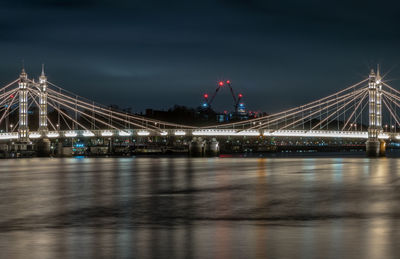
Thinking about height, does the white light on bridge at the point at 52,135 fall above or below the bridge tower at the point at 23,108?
below

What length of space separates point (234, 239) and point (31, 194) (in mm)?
14630

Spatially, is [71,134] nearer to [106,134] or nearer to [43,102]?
Result: [106,134]

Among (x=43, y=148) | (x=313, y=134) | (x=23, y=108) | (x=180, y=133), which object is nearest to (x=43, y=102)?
(x=23, y=108)

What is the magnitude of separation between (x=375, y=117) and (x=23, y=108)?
55227 mm

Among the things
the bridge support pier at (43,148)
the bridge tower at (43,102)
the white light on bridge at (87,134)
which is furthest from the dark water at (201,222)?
the bridge tower at (43,102)

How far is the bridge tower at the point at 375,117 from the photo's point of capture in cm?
8550

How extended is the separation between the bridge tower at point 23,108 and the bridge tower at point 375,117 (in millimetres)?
50991

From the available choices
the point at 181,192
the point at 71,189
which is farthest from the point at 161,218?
the point at 71,189

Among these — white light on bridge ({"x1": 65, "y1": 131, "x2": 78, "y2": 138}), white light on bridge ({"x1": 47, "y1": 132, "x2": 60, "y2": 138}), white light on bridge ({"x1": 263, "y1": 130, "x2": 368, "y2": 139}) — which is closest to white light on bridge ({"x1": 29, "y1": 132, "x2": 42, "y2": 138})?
white light on bridge ({"x1": 47, "y1": 132, "x2": 60, "y2": 138})

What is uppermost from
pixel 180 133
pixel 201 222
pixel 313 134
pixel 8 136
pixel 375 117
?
pixel 375 117

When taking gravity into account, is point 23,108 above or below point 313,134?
above

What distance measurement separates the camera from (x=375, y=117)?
90.5m

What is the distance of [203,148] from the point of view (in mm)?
98312

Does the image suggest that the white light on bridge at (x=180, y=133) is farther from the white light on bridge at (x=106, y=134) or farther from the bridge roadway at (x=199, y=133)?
the white light on bridge at (x=106, y=134)
